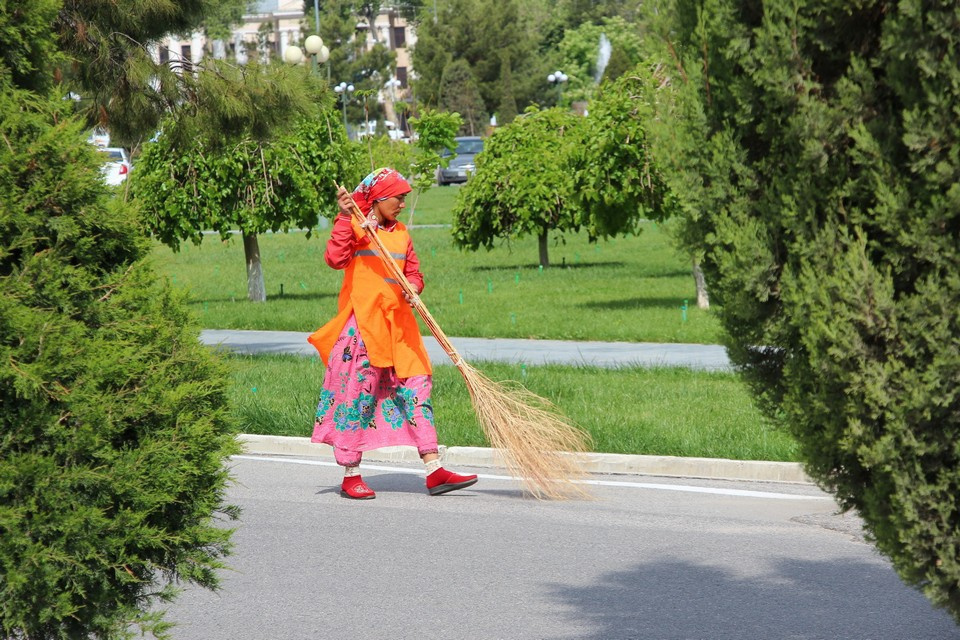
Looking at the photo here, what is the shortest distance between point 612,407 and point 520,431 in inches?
106

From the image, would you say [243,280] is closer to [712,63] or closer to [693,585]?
[693,585]

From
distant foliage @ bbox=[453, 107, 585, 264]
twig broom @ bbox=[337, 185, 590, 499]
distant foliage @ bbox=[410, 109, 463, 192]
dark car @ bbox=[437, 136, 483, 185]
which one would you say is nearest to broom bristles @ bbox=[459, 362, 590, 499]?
twig broom @ bbox=[337, 185, 590, 499]

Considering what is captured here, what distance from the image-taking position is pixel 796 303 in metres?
3.44

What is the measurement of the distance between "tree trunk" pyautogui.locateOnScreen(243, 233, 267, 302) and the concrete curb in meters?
11.2

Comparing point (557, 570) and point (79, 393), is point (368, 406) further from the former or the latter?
point (79, 393)

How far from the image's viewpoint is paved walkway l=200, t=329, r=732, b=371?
13.4m

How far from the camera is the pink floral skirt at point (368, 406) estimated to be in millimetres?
8352

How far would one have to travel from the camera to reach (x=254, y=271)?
21.3 m

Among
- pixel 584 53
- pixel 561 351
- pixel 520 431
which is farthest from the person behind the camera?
pixel 584 53

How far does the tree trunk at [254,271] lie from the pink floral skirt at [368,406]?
42.6 feet

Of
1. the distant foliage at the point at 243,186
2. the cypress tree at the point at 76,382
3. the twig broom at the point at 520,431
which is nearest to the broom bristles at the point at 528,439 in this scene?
the twig broom at the point at 520,431

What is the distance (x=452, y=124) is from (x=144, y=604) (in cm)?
2577

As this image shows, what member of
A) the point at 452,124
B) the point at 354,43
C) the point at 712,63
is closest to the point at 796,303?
the point at 712,63

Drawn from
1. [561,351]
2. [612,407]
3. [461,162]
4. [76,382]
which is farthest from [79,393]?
[461,162]
